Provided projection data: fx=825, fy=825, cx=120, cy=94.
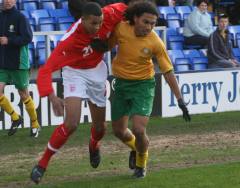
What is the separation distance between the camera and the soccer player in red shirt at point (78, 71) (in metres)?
8.02

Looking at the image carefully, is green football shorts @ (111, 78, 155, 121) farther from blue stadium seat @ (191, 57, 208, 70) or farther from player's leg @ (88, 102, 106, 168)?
blue stadium seat @ (191, 57, 208, 70)

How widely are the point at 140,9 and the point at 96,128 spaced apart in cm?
145

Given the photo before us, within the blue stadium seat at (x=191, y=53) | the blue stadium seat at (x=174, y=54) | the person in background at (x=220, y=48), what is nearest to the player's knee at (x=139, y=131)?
the person in background at (x=220, y=48)

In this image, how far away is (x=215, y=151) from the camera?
1060cm

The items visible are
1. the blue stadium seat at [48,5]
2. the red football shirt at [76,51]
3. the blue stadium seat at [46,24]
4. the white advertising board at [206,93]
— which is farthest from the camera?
the blue stadium seat at [48,5]

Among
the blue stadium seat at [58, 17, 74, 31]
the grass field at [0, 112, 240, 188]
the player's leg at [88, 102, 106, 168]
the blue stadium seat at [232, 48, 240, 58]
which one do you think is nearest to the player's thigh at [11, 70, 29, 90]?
the grass field at [0, 112, 240, 188]

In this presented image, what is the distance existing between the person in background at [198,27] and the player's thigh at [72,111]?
29.8 feet

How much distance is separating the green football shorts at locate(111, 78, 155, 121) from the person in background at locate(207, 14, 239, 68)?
7522 millimetres

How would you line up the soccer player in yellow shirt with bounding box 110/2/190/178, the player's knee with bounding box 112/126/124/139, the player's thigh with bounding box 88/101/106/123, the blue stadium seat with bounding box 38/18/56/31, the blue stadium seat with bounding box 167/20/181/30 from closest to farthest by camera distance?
the soccer player in yellow shirt with bounding box 110/2/190/178 < the player's thigh with bounding box 88/101/106/123 < the player's knee with bounding box 112/126/124/139 < the blue stadium seat with bounding box 38/18/56/31 < the blue stadium seat with bounding box 167/20/181/30

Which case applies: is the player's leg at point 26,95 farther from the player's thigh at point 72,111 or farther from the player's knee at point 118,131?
the player's thigh at point 72,111

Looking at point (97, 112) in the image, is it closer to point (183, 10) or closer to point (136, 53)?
point (136, 53)

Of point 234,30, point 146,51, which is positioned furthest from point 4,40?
point 234,30

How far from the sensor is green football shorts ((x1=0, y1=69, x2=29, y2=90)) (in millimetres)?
11680

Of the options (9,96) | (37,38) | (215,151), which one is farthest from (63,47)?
(37,38)
